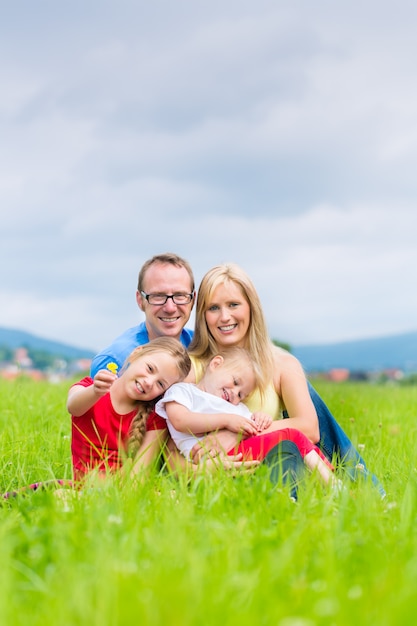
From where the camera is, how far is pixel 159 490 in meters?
4.36

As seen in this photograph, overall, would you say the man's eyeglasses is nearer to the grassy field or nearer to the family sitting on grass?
the family sitting on grass

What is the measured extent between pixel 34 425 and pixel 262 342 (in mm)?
3117

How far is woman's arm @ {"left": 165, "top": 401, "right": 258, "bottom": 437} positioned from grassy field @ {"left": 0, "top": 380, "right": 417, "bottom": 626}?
401 millimetres

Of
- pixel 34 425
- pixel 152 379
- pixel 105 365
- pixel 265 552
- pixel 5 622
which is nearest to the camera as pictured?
pixel 5 622

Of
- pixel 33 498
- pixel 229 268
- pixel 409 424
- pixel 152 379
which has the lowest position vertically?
pixel 409 424

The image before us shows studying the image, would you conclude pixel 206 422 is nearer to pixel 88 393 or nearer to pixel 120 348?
pixel 88 393

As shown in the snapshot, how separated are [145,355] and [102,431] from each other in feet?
2.13

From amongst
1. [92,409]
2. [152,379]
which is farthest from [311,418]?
[92,409]

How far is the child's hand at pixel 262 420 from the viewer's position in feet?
16.8

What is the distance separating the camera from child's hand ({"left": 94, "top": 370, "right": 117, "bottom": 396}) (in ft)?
15.8

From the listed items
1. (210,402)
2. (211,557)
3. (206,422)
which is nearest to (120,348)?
(210,402)

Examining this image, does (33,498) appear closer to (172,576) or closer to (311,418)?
(172,576)

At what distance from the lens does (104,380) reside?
4.86 metres

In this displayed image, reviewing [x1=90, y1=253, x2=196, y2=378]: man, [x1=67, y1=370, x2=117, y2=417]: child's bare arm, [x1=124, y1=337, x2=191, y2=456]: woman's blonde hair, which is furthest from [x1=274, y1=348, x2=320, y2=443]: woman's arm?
[x1=67, y1=370, x2=117, y2=417]: child's bare arm
